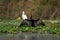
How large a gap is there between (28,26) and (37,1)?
1067 cm

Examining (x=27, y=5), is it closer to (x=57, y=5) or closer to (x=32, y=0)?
(x=32, y=0)

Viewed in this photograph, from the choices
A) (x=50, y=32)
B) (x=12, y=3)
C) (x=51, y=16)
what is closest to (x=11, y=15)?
(x=12, y=3)

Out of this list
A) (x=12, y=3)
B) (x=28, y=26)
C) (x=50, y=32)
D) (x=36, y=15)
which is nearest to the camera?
(x=50, y=32)

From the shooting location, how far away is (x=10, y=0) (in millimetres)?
31578

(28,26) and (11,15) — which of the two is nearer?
(28,26)

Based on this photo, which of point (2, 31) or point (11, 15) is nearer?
point (2, 31)

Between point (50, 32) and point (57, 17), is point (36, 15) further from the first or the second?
point (50, 32)

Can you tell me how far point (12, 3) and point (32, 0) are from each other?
6.92ft

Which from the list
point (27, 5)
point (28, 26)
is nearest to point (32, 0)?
point (27, 5)

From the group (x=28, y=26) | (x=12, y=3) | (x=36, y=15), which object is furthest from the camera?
(x=12, y=3)

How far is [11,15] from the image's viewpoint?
98.9ft

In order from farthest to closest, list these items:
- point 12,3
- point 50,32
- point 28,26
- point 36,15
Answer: point 12,3
point 36,15
point 28,26
point 50,32

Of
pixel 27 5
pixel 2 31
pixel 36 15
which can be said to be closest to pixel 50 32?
pixel 2 31

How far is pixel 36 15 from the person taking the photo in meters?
28.8
